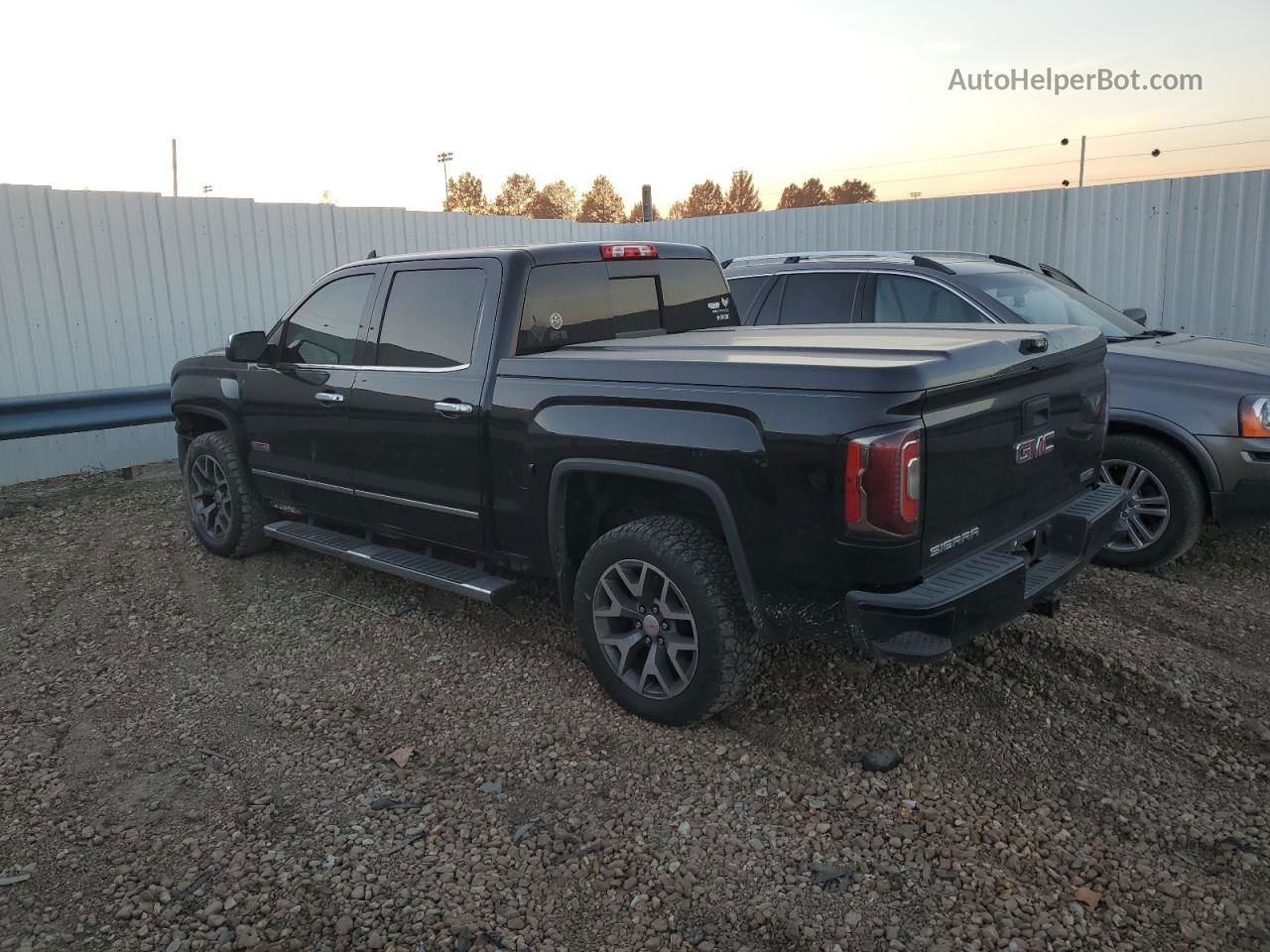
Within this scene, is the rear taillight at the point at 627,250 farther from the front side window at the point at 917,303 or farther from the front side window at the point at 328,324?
the front side window at the point at 917,303

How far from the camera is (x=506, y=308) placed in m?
4.22

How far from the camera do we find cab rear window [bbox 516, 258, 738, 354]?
4.31 metres

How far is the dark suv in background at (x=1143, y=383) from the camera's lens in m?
5.13

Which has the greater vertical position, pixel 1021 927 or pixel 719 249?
pixel 719 249

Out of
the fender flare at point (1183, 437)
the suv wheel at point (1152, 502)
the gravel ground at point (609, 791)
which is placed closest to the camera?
the gravel ground at point (609, 791)

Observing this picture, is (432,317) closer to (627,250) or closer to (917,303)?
(627,250)

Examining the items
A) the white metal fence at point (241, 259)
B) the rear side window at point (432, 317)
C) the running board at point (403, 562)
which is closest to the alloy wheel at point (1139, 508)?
the running board at point (403, 562)

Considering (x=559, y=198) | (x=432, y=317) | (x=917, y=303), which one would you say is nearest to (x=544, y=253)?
(x=432, y=317)

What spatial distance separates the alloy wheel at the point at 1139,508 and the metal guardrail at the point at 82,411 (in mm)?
7971

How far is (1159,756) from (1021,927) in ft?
4.12

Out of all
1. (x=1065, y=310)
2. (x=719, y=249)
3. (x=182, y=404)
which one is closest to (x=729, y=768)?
(x=1065, y=310)

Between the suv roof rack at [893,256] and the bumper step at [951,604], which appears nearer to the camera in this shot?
the bumper step at [951,604]

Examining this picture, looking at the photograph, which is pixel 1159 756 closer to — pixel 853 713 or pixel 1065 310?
pixel 853 713

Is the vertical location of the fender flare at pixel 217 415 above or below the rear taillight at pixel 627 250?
below
